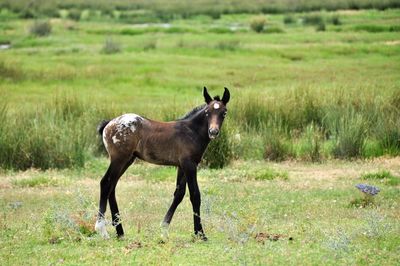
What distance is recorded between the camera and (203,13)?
68.4 metres

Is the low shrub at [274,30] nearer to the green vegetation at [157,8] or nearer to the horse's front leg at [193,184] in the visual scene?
the green vegetation at [157,8]

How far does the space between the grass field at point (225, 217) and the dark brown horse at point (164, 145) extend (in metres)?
0.42

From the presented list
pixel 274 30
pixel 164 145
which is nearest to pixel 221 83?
pixel 274 30

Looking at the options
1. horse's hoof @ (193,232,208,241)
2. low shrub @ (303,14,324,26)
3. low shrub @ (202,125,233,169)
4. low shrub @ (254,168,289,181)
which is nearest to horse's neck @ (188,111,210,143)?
horse's hoof @ (193,232,208,241)

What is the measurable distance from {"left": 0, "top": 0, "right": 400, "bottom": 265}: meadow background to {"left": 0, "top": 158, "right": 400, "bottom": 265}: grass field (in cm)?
3

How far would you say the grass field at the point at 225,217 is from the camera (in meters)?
9.45

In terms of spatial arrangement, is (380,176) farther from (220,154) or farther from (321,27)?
(321,27)

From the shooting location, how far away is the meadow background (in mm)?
10164

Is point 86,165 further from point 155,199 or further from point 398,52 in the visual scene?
point 398,52

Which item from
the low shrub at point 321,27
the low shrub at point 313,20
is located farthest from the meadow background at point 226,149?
the low shrub at point 313,20

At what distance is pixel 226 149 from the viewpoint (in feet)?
58.1

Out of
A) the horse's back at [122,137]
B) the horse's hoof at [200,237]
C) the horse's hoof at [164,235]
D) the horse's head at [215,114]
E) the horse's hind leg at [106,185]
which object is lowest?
the horse's hoof at [200,237]

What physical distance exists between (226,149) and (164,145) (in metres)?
7.38

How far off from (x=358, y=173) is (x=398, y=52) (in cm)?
2300
